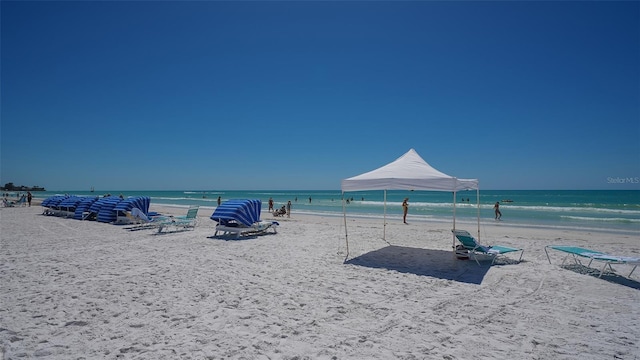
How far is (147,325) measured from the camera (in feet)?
12.9

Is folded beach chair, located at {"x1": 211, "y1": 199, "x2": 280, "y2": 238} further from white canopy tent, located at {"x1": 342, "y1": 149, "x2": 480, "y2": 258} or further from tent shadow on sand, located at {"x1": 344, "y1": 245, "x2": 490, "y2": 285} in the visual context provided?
tent shadow on sand, located at {"x1": 344, "y1": 245, "x2": 490, "y2": 285}

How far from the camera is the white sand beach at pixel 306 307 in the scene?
3.41 m

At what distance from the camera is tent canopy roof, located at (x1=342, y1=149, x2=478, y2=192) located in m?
6.84

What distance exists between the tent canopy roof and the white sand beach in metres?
1.71

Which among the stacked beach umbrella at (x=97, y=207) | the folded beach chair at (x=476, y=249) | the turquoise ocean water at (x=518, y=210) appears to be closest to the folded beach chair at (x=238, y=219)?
the stacked beach umbrella at (x=97, y=207)

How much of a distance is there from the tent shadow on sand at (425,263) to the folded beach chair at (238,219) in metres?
4.68

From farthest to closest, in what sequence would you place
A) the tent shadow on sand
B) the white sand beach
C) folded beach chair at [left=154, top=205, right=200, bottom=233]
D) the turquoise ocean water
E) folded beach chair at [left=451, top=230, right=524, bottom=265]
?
the turquoise ocean water → folded beach chair at [left=154, top=205, right=200, bottom=233] → folded beach chair at [left=451, top=230, right=524, bottom=265] → the tent shadow on sand → the white sand beach

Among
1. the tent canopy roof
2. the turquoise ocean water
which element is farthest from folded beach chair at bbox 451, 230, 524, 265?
the turquoise ocean water

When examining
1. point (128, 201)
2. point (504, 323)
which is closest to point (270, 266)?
point (504, 323)

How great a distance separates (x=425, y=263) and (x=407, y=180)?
6.30 feet

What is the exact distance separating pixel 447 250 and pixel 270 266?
494cm

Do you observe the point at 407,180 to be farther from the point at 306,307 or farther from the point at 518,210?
the point at 518,210

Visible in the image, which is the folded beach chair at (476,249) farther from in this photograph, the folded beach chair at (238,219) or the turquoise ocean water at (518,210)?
the folded beach chair at (238,219)

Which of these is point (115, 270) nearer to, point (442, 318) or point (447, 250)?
point (442, 318)
